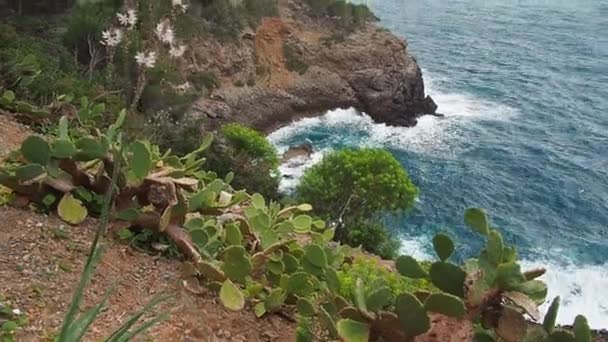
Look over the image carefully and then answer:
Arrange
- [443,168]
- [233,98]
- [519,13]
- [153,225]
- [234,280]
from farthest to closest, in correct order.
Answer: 1. [519,13]
2. [233,98]
3. [443,168]
4. [153,225]
5. [234,280]

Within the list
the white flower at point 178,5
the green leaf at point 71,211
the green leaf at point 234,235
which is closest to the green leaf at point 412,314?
the green leaf at point 234,235

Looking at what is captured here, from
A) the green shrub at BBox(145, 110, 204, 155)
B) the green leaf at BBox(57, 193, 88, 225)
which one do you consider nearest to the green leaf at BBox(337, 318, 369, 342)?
the green leaf at BBox(57, 193, 88, 225)

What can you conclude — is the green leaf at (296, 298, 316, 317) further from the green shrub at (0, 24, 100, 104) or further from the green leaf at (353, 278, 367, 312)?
the green shrub at (0, 24, 100, 104)

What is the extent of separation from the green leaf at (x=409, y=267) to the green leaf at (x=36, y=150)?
2.76 meters

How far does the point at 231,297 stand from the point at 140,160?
1.30 metres

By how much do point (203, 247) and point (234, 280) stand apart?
0.46 metres

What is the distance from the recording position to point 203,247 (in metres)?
5.57

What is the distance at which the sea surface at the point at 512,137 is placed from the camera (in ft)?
69.8

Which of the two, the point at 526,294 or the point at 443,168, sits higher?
the point at 526,294

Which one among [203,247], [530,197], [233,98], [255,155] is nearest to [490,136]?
[530,197]

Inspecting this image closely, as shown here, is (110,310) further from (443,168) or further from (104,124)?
(443,168)

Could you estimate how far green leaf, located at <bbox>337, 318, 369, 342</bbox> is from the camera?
4551 mm

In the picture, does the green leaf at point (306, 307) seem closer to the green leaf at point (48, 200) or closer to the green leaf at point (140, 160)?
the green leaf at point (140, 160)

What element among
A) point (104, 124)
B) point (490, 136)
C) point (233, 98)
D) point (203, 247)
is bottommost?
point (490, 136)
